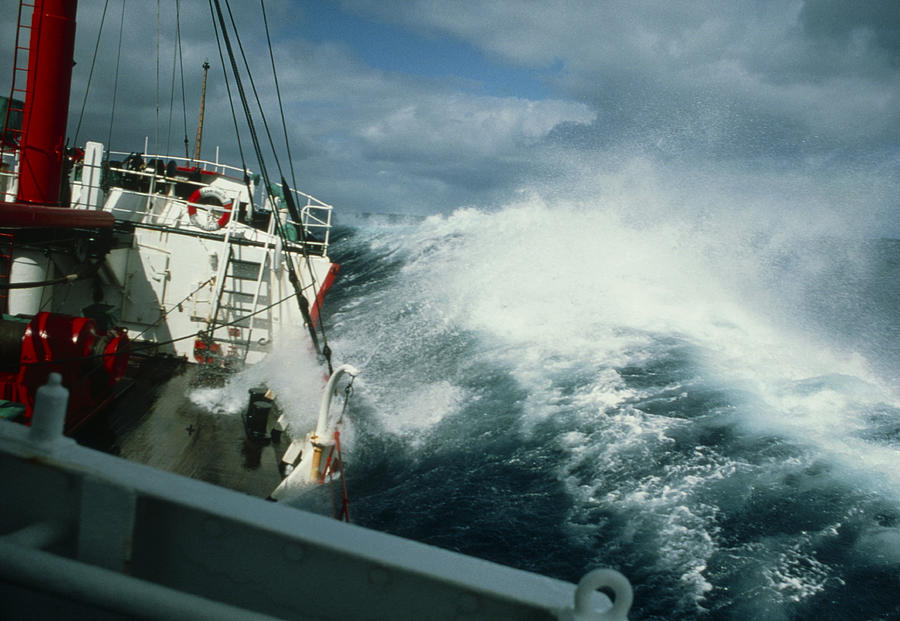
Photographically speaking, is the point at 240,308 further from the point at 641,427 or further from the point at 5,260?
the point at 641,427

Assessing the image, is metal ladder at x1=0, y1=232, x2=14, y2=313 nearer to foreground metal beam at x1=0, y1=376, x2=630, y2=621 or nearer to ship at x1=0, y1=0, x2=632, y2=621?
ship at x1=0, y1=0, x2=632, y2=621

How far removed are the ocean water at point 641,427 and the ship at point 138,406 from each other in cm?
→ 165

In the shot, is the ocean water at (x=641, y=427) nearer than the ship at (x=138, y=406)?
No

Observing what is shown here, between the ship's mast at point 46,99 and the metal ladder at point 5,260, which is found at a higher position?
the ship's mast at point 46,99

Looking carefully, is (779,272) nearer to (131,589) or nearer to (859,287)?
(859,287)

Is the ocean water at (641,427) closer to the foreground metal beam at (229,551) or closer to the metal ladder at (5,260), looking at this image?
the foreground metal beam at (229,551)

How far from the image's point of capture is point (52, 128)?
315 inches

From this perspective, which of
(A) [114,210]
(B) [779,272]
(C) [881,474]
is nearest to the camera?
(C) [881,474]

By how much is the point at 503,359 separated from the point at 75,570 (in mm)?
10219

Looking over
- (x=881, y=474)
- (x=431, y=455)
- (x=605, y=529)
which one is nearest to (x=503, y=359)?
(x=431, y=455)

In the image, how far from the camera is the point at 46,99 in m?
7.86

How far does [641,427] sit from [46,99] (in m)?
9.56

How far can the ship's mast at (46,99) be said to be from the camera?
768 cm

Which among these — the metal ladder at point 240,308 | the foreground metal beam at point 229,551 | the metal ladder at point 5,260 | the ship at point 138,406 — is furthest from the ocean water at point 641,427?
the metal ladder at point 5,260
